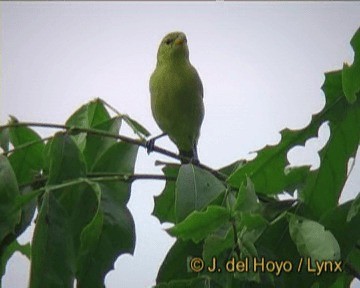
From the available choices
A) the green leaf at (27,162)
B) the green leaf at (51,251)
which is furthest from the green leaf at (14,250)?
the green leaf at (51,251)

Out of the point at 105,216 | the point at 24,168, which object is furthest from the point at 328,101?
the point at 24,168

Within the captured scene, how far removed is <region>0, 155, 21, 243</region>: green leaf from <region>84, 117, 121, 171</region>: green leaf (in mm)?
201

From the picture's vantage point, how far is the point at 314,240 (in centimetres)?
81

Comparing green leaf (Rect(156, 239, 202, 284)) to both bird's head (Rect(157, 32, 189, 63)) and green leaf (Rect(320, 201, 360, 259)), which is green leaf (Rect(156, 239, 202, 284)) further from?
bird's head (Rect(157, 32, 189, 63))

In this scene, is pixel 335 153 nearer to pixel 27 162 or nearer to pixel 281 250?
pixel 281 250

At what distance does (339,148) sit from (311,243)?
0.21m

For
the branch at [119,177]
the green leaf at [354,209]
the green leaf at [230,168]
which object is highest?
the green leaf at [230,168]

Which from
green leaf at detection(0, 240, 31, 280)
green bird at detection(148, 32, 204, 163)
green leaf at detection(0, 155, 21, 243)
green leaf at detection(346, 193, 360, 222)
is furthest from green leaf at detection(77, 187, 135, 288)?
green bird at detection(148, 32, 204, 163)

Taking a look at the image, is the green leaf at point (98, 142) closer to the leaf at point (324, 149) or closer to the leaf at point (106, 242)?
the leaf at point (106, 242)

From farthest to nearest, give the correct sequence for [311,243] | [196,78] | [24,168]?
[196,78], [24,168], [311,243]

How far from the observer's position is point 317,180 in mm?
961

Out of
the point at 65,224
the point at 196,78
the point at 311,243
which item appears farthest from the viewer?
the point at 196,78

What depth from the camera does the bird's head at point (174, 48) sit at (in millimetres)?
1966

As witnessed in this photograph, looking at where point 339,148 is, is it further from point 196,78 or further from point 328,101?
point 196,78
